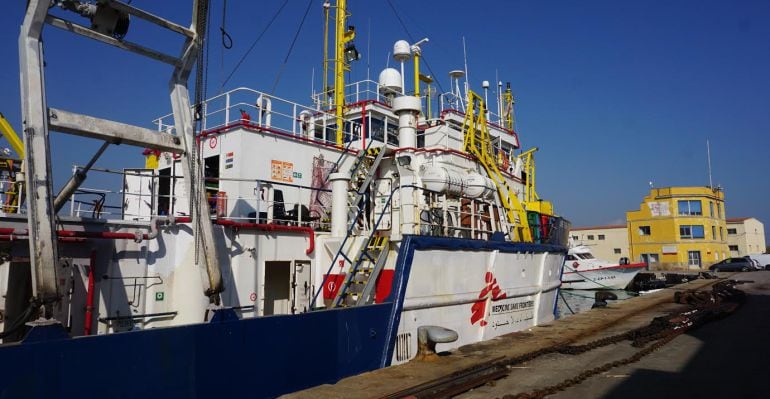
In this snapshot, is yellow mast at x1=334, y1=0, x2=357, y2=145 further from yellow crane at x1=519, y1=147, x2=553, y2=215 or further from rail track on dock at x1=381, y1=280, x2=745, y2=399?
rail track on dock at x1=381, y1=280, x2=745, y2=399

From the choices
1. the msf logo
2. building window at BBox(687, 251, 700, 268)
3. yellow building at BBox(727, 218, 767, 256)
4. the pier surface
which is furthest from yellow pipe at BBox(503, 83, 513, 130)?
yellow building at BBox(727, 218, 767, 256)

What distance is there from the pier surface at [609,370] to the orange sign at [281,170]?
4684 millimetres

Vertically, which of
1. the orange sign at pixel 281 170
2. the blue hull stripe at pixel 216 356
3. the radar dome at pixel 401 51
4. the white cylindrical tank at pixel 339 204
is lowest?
the blue hull stripe at pixel 216 356

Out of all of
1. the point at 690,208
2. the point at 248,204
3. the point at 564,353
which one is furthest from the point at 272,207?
the point at 690,208

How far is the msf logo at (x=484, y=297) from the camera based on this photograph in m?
10.4

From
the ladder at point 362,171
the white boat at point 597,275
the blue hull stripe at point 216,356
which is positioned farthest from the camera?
the white boat at point 597,275

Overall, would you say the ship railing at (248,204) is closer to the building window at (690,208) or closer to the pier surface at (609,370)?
the pier surface at (609,370)

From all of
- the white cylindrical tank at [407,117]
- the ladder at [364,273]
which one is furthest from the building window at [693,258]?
the ladder at [364,273]

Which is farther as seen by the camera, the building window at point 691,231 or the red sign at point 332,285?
the building window at point 691,231

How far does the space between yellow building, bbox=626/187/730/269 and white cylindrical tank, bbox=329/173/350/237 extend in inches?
1985

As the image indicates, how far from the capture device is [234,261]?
8.17 meters

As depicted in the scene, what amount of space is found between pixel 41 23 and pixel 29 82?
2.21ft

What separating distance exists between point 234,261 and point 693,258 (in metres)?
53.9

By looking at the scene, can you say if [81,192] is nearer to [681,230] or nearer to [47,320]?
[47,320]
